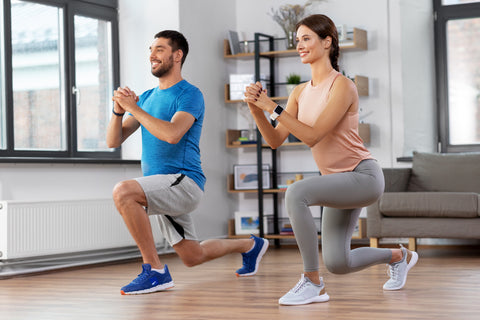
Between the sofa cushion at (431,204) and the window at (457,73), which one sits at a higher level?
the window at (457,73)

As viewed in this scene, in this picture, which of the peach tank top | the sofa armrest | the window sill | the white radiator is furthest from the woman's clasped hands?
the sofa armrest

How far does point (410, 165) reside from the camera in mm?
6340

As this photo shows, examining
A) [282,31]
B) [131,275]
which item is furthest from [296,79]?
[131,275]

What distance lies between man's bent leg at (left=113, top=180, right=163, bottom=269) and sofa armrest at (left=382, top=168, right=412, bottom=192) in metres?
2.54

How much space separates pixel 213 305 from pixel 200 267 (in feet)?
5.63

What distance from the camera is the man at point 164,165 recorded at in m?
3.59

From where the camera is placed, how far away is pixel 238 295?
11.7ft

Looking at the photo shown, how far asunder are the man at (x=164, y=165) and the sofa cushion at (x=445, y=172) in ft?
8.07

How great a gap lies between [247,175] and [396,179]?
56.4 inches

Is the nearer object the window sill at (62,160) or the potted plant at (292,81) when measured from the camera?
the window sill at (62,160)

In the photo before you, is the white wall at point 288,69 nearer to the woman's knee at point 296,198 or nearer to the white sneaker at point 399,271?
the white sneaker at point 399,271

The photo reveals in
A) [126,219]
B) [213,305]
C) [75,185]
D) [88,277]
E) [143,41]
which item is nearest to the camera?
[213,305]

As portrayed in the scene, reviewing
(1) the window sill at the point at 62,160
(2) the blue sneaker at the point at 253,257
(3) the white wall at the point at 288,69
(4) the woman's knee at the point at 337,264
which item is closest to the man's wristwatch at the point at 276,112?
(4) the woman's knee at the point at 337,264

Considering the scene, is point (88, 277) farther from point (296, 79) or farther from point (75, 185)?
point (296, 79)
